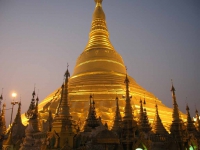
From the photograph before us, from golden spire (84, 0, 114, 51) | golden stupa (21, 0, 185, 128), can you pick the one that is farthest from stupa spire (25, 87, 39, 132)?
golden spire (84, 0, 114, 51)

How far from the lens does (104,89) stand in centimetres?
2520

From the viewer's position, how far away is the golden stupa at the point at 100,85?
22594mm

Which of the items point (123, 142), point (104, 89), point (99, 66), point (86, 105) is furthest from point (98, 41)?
point (123, 142)

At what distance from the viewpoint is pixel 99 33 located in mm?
35094

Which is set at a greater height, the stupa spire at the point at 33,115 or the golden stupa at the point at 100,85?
the golden stupa at the point at 100,85

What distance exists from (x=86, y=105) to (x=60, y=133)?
13219 mm

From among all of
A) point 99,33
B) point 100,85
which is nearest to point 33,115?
point 100,85

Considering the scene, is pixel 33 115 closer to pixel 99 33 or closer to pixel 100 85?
pixel 100 85

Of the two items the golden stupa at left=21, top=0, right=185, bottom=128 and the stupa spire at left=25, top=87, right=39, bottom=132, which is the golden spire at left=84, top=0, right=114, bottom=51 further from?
the stupa spire at left=25, top=87, right=39, bottom=132

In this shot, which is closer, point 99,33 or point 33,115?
point 33,115

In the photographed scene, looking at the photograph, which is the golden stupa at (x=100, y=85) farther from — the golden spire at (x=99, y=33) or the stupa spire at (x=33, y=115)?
the stupa spire at (x=33, y=115)

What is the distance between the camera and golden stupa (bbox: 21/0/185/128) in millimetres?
22594

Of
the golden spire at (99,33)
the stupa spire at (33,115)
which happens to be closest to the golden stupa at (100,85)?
the golden spire at (99,33)

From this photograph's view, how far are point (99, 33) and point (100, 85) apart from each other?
1192 centimetres
